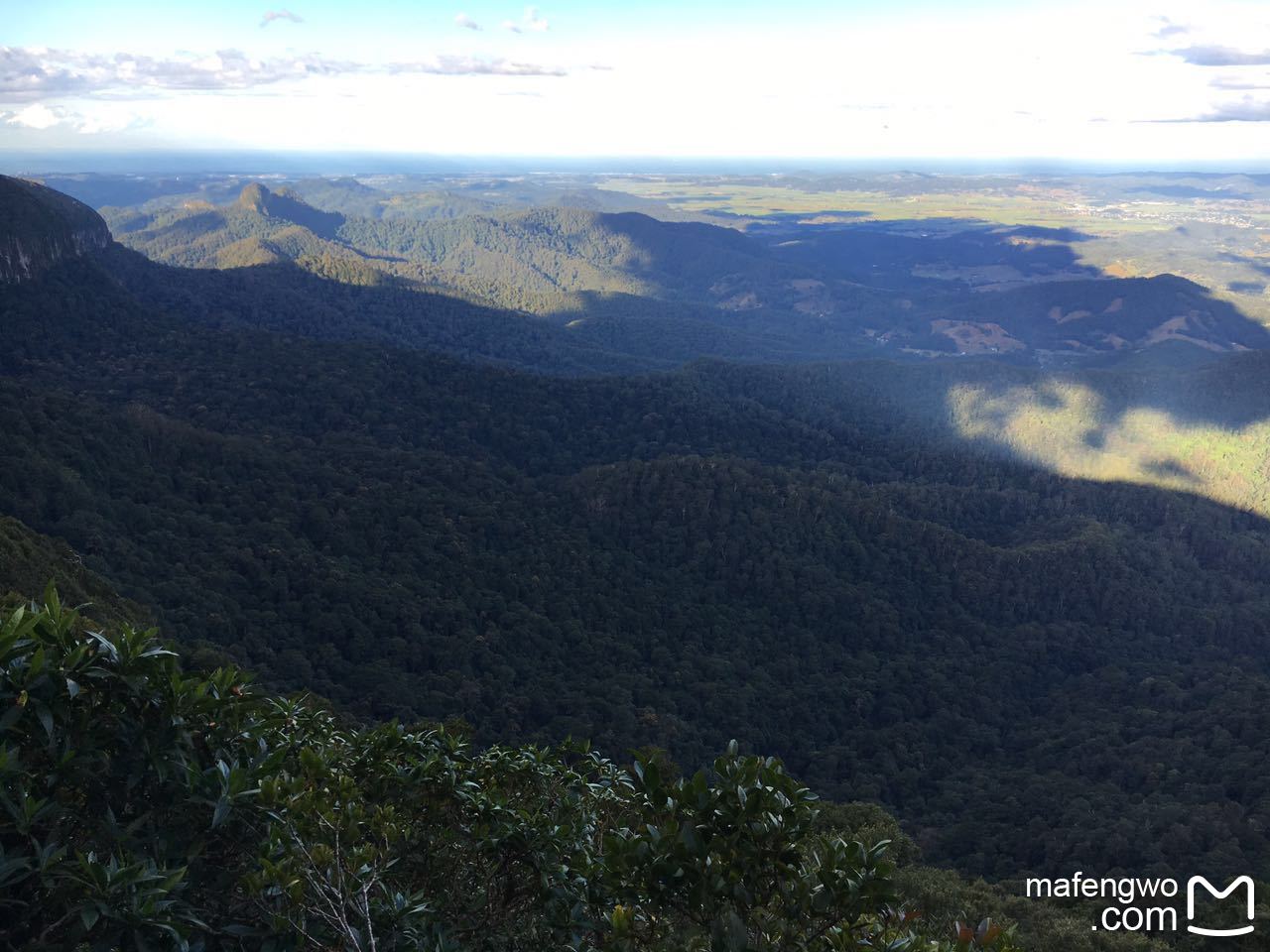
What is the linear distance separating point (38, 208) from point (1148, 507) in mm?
147603

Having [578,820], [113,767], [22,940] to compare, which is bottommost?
[578,820]

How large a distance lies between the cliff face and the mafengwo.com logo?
388 ft

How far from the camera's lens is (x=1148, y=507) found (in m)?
110

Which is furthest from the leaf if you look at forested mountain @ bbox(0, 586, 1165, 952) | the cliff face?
the cliff face

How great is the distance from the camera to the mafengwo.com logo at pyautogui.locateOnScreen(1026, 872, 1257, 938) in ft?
80.7

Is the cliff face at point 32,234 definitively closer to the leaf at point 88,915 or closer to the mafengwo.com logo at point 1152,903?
the mafengwo.com logo at point 1152,903

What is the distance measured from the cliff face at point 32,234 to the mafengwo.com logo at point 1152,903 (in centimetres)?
11830

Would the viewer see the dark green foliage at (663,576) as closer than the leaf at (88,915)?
No

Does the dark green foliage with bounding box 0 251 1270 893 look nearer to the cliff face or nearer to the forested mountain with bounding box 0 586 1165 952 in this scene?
the cliff face

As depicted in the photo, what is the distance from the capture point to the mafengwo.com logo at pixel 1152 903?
24609 mm

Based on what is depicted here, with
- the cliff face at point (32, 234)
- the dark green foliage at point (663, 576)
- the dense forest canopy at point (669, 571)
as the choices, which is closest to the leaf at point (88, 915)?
the dense forest canopy at point (669, 571)

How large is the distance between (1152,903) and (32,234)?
130 m

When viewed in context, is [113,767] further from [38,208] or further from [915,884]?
[38,208]

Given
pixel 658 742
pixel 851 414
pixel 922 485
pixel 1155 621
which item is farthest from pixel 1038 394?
pixel 658 742
